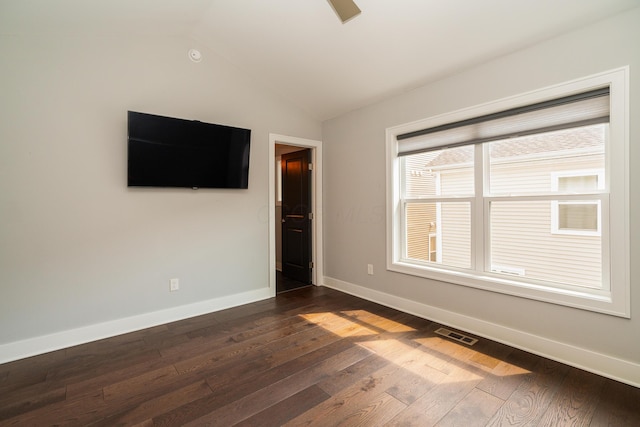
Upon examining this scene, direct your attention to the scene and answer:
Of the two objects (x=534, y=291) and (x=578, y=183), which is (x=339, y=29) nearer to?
(x=578, y=183)

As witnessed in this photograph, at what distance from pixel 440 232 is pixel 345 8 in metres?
2.32

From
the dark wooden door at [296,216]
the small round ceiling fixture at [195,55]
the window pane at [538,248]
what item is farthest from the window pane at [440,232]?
the small round ceiling fixture at [195,55]

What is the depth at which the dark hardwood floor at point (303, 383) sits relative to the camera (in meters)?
1.63

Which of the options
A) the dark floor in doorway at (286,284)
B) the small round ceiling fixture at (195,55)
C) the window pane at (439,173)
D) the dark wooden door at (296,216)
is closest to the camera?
the window pane at (439,173)

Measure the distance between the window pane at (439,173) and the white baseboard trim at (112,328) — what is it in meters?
2.36

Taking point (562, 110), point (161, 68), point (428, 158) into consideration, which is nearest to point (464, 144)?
point (428, 158)

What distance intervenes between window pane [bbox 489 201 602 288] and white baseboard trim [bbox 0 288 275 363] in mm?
2769

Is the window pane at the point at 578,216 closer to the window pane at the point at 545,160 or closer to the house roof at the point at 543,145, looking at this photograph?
the window pane at the point at 545,160

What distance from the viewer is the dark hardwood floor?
5.35 ft

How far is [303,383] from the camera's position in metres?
1.93

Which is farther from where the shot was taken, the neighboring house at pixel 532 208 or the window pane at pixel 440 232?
the window pane at pixel 440 232

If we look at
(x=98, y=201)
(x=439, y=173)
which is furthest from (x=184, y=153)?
(x=439, y=173)

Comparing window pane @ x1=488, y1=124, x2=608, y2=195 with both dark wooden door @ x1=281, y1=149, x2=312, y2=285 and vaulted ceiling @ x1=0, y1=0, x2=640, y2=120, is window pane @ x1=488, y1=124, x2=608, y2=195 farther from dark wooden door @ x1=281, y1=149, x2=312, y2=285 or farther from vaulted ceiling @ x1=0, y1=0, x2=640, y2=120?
dark wooden door @ x1=281, y1=149, x2=312, y2=285

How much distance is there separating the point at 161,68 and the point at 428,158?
2966 millimetres
